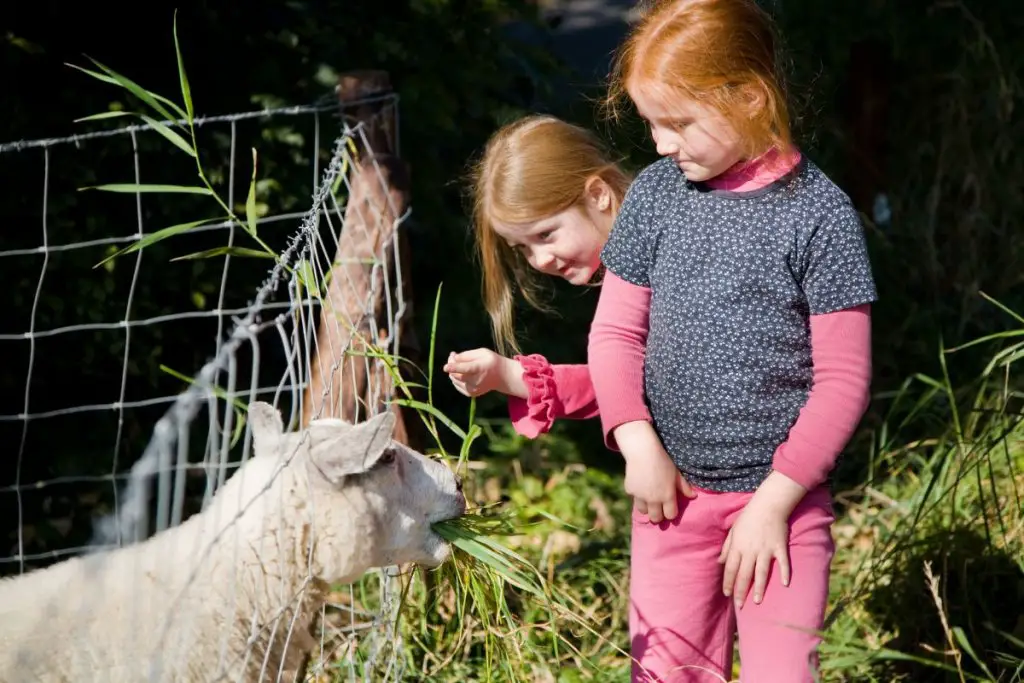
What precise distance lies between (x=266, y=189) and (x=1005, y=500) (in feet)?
8.78

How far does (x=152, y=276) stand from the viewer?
4.31 metres

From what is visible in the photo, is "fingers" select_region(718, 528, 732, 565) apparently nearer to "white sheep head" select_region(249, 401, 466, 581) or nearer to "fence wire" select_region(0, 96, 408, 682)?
"white sheep head" select_region(249, 401, 466, 581)

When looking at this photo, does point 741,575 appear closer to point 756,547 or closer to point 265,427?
point 756,547

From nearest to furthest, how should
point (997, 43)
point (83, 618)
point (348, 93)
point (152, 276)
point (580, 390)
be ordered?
point (83, 618) → point (580, 390) → point (348, 93) → point (152, 276) → point (997, 43)

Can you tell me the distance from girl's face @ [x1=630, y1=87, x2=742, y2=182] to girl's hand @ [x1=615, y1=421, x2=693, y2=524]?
21.5 inches

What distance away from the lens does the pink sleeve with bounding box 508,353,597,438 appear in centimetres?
280

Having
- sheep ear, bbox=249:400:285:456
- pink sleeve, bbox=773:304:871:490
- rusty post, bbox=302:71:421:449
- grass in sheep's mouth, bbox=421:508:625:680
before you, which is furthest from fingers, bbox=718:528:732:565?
rusty post, bbox=302:71:421:449

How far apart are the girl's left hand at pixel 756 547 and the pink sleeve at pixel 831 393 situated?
0.09 meters

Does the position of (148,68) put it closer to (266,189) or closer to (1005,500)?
(266,189)

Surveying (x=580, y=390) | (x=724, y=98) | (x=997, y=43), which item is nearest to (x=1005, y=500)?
(x=580, y=390)

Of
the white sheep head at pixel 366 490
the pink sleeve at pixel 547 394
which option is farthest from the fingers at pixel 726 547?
the white sheep head at pixel 366 490

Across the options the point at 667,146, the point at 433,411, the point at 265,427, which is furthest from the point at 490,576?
the point at 667,146

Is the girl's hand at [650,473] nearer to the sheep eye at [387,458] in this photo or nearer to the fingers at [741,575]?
the fingers at [741,575]

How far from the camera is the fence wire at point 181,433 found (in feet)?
7.77
